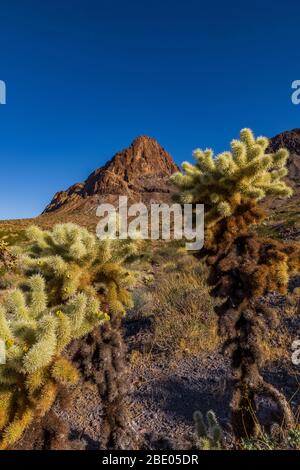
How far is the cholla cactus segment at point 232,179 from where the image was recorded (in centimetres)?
Result: 388

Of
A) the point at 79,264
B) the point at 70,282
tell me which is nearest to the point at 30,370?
the point at 70,282

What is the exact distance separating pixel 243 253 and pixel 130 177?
113990mm

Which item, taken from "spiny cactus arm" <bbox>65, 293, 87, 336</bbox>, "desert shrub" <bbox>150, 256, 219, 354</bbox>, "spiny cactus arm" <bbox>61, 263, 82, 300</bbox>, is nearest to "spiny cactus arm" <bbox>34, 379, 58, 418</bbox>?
"spiny cactus arm" <bbox>65, 293, 87, 336</bbox>

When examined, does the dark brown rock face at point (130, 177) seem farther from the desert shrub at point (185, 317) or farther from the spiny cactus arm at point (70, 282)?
the spiny cactus arm at point (70, 282)

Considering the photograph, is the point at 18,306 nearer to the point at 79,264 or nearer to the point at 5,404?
the point at 5,404

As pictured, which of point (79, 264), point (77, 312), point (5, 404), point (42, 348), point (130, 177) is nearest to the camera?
point (42, 348)

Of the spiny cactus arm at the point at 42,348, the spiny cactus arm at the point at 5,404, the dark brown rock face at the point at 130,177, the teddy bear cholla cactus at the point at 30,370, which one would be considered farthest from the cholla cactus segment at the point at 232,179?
the dark brown rock face at the point at 130,177

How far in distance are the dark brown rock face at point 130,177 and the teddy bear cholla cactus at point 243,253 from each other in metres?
85.5

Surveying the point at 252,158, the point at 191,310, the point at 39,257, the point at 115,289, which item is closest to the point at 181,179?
the point at 252,158

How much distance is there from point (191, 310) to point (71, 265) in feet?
14.2

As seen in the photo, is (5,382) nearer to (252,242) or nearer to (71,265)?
(71,265)

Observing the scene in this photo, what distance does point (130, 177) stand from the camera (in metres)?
116

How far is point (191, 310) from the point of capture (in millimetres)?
7480

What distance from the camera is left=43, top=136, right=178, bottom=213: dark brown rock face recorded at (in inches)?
3986
